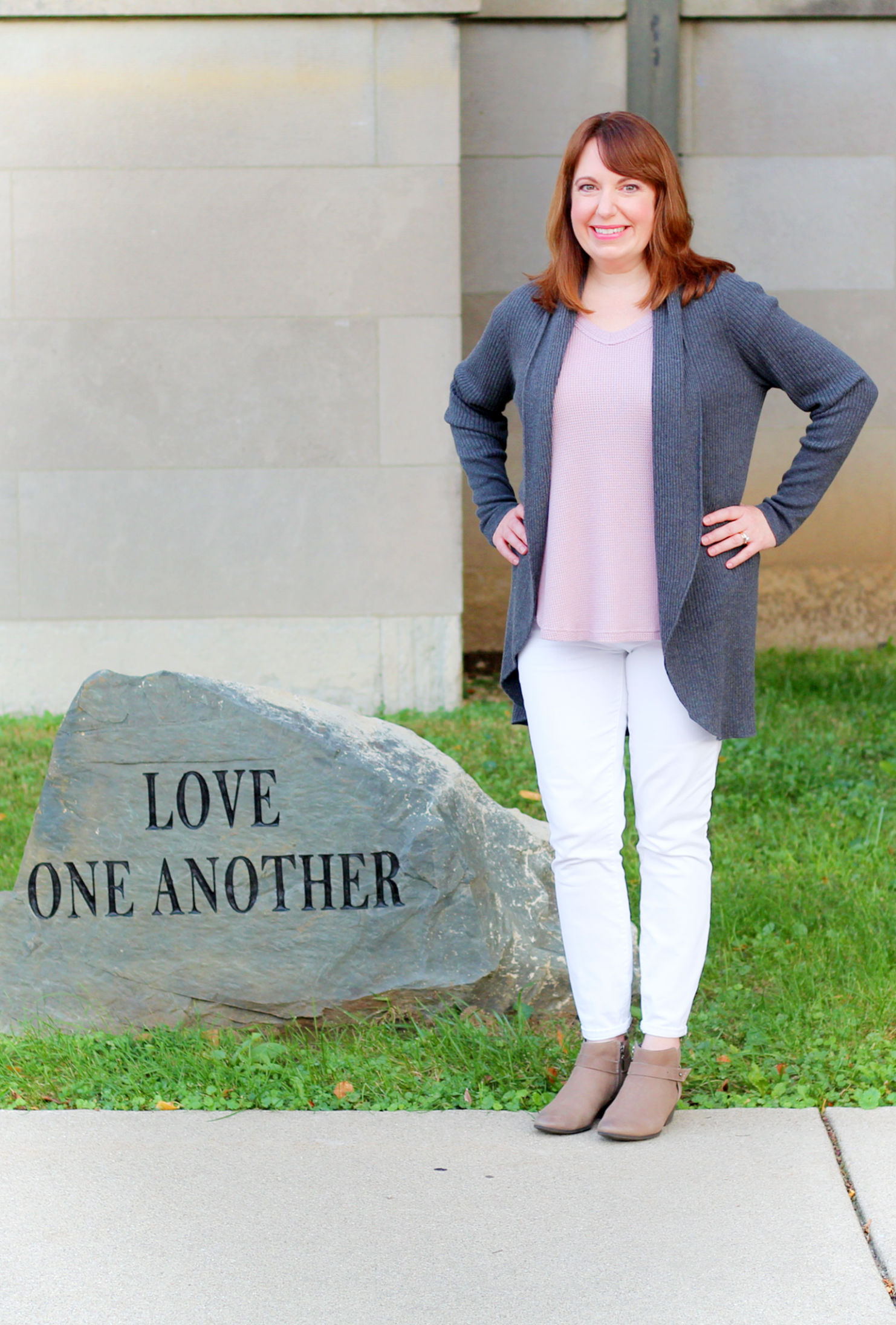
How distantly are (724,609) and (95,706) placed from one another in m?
1.52

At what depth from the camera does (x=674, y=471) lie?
2633 mm

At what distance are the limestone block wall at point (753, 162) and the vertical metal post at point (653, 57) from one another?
86 mm

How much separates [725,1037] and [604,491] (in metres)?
1.46

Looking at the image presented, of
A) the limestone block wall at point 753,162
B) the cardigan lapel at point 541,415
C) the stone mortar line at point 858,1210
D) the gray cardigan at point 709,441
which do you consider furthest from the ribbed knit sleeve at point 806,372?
the limestone block wall at point 753,162

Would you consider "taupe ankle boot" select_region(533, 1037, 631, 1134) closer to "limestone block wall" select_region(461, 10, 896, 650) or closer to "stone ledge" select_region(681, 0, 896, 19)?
"limestone block wall" select_region(461, 10, 896, 650)

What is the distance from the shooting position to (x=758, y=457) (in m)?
8.07

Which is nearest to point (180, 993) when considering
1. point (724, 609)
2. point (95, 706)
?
point (95, 706)

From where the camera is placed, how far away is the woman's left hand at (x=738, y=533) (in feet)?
8.88

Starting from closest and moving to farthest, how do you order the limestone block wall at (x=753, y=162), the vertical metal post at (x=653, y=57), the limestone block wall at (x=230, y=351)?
the limestone block wall at (x=230, y=351)
the vertical metal post at (x=653, y=57)
the limestone block wall at (x=753, y=162)

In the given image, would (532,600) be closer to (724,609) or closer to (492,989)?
(724,609)

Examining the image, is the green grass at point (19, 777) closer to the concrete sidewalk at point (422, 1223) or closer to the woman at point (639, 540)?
the concrete sidewalk at point (422, 1223)

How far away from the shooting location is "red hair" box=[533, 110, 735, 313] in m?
2.67

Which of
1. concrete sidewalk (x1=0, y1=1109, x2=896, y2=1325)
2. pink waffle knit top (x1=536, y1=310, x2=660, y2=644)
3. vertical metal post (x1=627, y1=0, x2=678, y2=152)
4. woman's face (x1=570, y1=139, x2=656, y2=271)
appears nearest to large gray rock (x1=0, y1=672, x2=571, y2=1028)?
concrete sidewalk (x1=0, y1=1109, x2=896, y2=1325)

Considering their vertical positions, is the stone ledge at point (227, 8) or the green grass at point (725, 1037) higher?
the stone ledge at point (227, 8)
